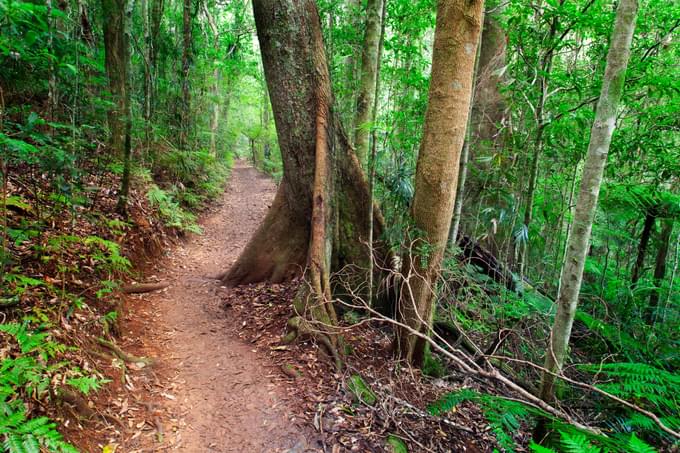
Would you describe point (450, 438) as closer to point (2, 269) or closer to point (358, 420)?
point (358, 420)

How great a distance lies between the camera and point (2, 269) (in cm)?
298

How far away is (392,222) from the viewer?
6.50 metres

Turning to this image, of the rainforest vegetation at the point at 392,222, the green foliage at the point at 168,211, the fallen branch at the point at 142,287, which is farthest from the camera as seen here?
the green foliage at the point at 168,211

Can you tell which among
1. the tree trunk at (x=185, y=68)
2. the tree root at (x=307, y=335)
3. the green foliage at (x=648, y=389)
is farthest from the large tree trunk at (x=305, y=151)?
the tree trunk at (x=185, y=68)

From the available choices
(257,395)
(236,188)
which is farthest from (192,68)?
(257,395)

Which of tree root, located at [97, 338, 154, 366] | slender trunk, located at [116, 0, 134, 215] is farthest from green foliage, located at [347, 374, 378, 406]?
slender trunk, located at [116, 0, 134, 215]

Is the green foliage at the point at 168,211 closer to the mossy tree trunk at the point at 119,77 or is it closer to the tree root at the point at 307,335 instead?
the mossy tree trunk at the point at 119,77

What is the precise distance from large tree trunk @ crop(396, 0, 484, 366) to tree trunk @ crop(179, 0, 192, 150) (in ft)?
30.2

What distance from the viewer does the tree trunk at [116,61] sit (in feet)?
21.9

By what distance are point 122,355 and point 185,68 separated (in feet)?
31.5

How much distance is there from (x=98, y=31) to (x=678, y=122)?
1178 cm

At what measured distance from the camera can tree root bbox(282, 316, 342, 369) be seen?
4.19 m

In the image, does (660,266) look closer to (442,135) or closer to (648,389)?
(648,389)

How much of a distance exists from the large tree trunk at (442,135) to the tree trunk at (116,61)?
18.2 feet
